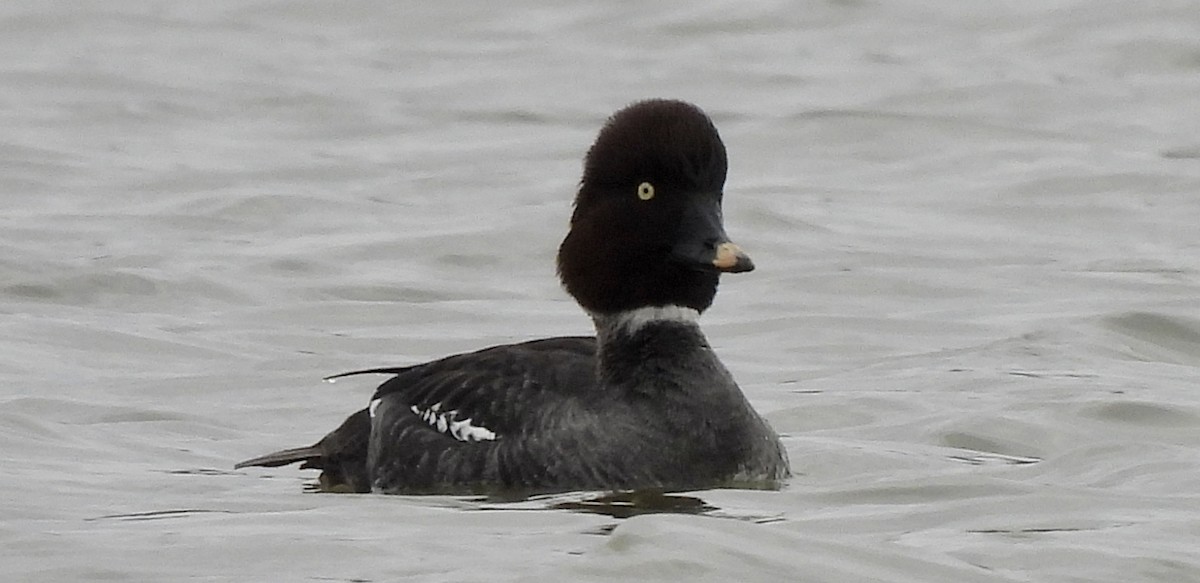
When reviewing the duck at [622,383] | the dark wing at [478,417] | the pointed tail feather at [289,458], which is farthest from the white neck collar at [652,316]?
the pointed tail feather at [289,458]

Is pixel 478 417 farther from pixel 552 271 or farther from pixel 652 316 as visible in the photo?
pixel 552 271

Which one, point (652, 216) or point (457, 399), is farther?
point (457, 399)

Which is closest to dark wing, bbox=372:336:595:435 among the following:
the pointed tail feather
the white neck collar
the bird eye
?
the white neck collar

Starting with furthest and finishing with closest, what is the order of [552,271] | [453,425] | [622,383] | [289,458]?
[552,271]
[289,458]
[453,425]
[622,383]

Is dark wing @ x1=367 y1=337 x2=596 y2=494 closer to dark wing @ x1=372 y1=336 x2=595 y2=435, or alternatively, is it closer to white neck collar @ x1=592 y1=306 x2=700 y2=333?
Result: dark wing @ x1=372 y1=336 x2=595 y2=435

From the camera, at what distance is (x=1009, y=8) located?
75.6 ft

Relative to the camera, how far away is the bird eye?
8.52m

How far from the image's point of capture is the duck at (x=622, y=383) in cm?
822

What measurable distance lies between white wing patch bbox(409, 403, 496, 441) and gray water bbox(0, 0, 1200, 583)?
0.32 metres

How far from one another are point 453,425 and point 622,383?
0.59m

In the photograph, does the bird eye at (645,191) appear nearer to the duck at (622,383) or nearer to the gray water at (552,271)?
the duck at (622,383)

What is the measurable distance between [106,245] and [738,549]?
8.31 metres

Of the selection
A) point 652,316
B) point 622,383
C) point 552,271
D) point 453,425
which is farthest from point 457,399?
point 552,271

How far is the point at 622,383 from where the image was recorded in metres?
8.45
